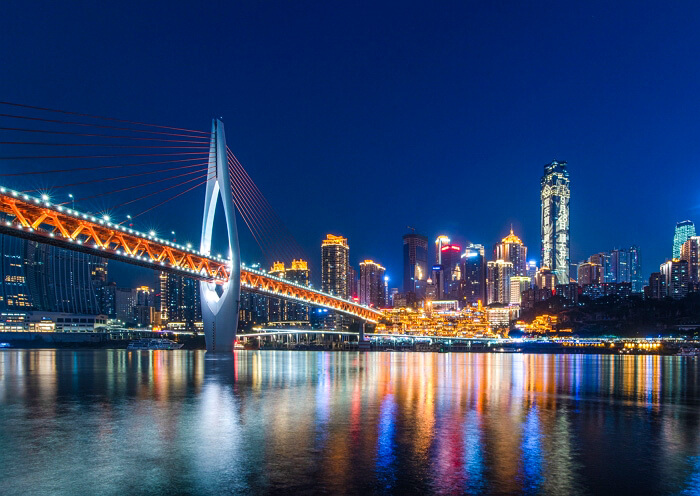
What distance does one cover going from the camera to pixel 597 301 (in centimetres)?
17212

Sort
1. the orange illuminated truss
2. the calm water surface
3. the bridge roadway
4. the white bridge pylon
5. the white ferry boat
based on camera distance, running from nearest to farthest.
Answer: the calm water surface, the bridge roadway, the white bridge pylon, the orange illuminated truss, the white ferry boat

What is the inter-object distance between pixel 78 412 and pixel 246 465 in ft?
30.7

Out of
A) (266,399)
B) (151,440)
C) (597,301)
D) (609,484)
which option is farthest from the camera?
(597,301)

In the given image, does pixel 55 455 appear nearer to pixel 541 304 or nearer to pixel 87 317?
pixel 87 317

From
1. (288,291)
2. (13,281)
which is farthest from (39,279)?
(288,291)

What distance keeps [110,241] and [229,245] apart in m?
14.5

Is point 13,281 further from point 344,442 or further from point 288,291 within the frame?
point 344,442

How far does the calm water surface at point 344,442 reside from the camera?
10.7 metres

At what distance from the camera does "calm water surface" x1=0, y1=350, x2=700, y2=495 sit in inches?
423

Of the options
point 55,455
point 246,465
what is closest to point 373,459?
point 246,465

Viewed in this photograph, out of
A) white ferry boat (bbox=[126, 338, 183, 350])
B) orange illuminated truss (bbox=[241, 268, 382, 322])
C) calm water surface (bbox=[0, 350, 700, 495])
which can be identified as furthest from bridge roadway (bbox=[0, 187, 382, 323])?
white ferry boat (bbox=[126, 338, 183, 350])

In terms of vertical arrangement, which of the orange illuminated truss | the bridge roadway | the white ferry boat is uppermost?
the bridge roadway

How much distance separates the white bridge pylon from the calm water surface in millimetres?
29079

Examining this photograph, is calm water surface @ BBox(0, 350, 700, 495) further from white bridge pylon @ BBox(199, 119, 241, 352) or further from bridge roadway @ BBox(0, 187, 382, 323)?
white bridge pylon @ BBox(199, 119, 241, 352)
